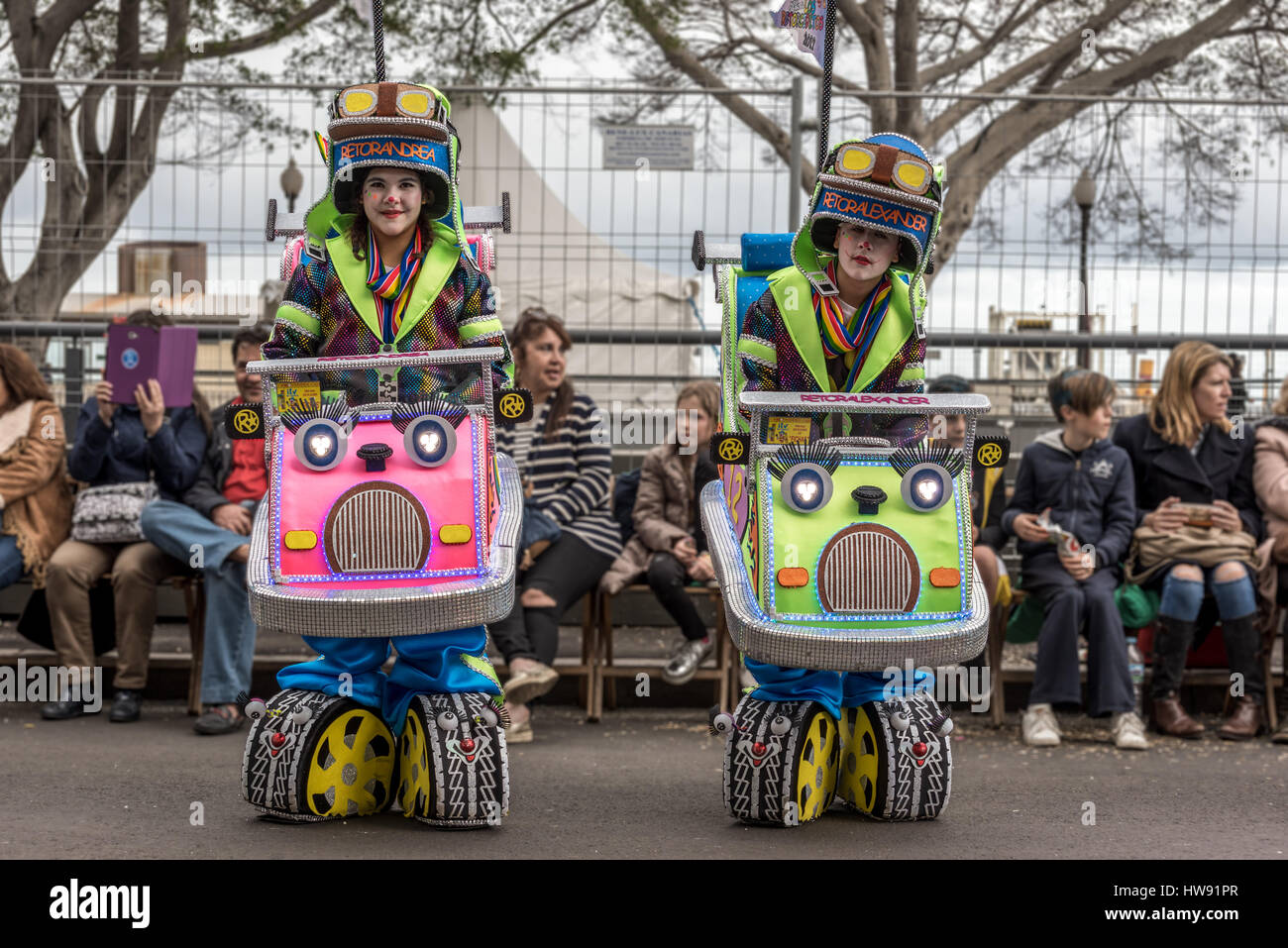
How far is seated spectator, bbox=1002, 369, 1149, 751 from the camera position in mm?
7121

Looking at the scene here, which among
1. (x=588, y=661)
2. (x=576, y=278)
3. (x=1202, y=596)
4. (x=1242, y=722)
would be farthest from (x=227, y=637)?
(x=1242, y=722)

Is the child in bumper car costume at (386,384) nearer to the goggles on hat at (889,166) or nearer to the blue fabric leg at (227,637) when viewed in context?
the goggles on hat at (889,166)

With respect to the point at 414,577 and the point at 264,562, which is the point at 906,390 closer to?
the point at 414,577

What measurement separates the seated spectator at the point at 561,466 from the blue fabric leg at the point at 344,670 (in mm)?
2054

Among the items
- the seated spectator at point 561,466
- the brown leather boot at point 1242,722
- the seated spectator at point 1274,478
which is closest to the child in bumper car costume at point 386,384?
the seated spectator at point 561,466

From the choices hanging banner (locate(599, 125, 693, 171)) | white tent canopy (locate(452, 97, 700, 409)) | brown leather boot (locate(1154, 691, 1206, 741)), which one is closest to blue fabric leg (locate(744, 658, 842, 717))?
brown leather boot (locate(1154, 691, 1206, 741))

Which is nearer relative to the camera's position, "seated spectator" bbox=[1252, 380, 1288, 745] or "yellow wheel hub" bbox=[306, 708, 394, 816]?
"yellow wheel hub" bbox=[306, 708, 394, 816]

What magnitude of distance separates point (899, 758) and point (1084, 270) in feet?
13.9

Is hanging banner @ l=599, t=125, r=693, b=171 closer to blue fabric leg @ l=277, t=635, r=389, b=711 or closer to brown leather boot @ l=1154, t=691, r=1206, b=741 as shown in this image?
brown leather boot @ l=1154, t=691, r=1206, b=741

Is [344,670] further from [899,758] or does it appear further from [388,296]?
[899,758]

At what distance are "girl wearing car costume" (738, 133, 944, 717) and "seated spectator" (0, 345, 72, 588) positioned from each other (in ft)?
12.3

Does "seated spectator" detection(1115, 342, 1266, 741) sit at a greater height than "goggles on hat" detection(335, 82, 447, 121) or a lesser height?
lesser

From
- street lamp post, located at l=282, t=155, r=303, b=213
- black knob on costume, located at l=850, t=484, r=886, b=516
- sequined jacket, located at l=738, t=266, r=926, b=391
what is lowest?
black knob on costume, located at l=850, t=484, r=886, b=516

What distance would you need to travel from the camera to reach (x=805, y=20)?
222 inches
